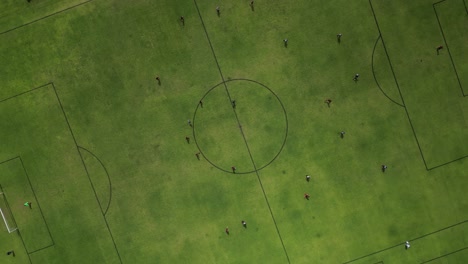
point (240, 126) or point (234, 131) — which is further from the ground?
point (240, 126)

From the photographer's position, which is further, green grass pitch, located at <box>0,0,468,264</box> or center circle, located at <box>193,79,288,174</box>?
center circle, located at <box>193,79,288,174</box>

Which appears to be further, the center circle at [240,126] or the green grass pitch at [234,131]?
the center circle at [240,126]

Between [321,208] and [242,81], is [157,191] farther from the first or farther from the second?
[321,208]

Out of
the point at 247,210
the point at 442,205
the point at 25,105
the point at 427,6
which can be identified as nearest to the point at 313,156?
the point at 247,210
